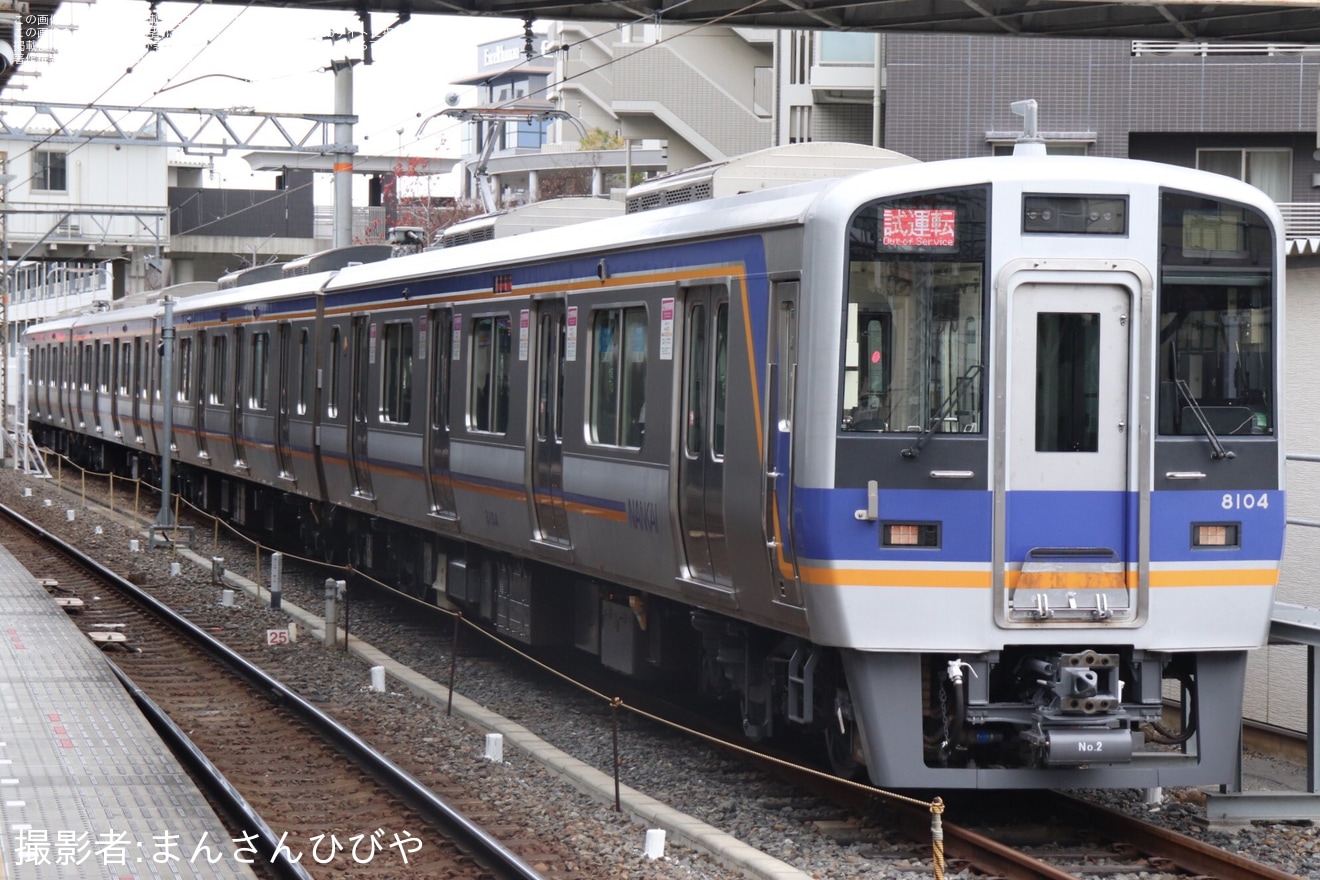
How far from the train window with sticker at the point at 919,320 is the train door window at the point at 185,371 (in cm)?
1702

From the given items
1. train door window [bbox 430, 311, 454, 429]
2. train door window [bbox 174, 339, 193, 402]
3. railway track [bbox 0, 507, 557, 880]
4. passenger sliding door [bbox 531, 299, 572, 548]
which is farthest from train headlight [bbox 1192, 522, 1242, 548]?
train door window [bbox 174, 339, 193, 402]

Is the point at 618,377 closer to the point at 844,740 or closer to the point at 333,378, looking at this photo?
the point at 844,740

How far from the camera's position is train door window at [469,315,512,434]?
11.8 metres

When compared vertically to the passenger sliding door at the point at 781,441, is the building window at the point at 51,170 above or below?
above

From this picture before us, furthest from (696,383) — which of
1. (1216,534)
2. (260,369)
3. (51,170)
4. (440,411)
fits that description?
→ (51,170)

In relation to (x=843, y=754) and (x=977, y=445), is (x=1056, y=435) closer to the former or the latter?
(x=977, y=445)

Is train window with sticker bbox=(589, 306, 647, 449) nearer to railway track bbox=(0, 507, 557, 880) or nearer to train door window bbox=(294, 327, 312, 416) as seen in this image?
railway track bbox=(0, 507, 557, 880)

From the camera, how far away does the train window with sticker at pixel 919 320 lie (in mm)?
7566

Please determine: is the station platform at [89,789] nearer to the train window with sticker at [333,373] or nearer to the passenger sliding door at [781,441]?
the passenger sliding door at [781,441]

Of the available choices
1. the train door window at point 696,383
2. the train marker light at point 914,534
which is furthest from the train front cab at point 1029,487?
the train door window at point 696,383

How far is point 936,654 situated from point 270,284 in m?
13.1

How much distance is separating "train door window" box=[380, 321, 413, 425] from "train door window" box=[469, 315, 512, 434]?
1.57m

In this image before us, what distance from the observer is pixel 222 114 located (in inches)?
1035

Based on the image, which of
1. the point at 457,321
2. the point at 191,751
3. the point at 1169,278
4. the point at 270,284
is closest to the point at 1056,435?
the point at 1169,278
